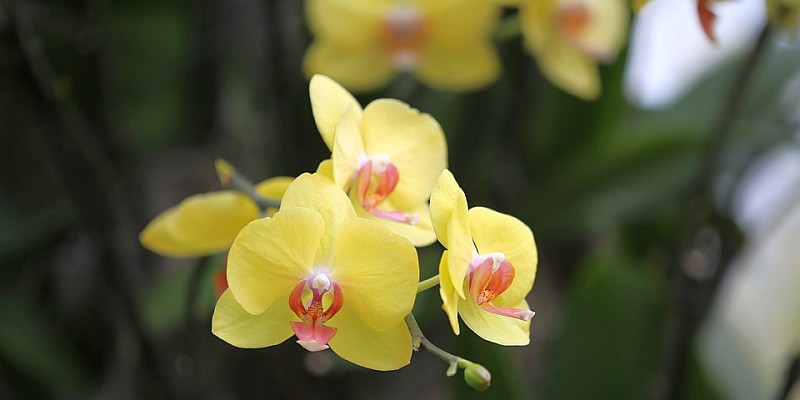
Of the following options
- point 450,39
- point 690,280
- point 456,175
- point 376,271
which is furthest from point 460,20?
point 376,271

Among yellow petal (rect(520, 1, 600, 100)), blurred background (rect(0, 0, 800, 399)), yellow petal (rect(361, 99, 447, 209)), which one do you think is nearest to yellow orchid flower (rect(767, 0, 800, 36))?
blurred background (rect(0, 0, 800, 399))

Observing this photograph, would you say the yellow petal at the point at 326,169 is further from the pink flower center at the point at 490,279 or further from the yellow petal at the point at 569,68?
the yellow petal at the point at 569,68

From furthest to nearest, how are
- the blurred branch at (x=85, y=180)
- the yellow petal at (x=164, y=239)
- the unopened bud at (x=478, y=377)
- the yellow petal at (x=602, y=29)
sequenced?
the yellow petal at (x=602, y=29)
the blurred branch at (x=85, y=180)
the yellow petal at (x=164, y=239)
the unopened bud at (x=478, y=377)

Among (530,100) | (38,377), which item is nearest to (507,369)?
(530,100)

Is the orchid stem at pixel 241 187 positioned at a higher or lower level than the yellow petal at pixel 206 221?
higher

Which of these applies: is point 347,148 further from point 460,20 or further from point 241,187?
point 460,20

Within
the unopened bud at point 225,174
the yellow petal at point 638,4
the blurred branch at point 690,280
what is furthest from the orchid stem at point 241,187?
the blurred branch at point 690,280

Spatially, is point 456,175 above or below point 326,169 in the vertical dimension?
below

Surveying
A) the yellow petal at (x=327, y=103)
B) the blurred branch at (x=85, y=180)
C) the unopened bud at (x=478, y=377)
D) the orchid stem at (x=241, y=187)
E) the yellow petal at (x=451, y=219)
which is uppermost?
the yellow petal at (x=327, y=103)

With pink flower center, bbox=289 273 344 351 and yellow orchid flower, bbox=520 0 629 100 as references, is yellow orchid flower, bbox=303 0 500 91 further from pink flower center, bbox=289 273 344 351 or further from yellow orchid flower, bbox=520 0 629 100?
pink flower center, bbox=289 273 344 351
